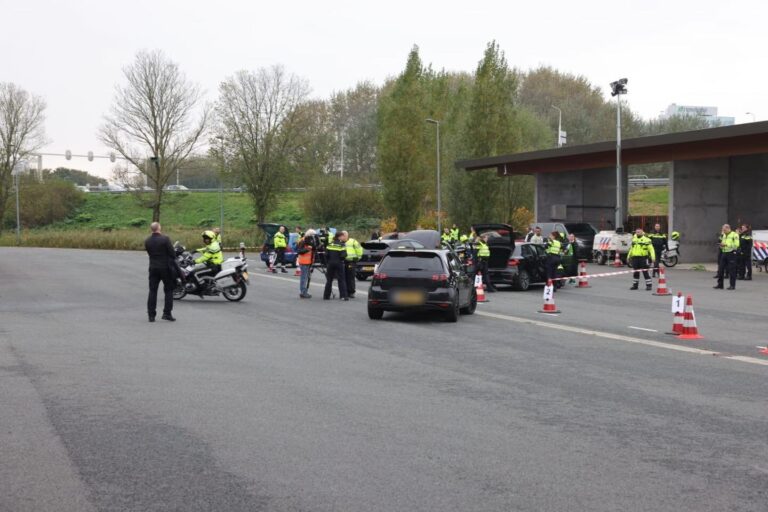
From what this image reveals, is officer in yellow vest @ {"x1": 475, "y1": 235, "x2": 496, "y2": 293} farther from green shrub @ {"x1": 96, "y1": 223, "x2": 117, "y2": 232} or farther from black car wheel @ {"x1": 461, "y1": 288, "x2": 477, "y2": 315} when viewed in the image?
green shrub @ {"x1": 96, "y1": 223, "x2": 117, "y2": 232}

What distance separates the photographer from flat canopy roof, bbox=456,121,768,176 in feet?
115

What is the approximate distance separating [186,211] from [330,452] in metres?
88.5

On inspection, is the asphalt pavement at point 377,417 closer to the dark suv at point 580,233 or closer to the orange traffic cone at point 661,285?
the orange traffic cone at point 661,285

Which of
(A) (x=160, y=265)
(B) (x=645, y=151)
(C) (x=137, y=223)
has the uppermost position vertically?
(B) (x=645, y=151)

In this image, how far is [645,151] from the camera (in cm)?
4175

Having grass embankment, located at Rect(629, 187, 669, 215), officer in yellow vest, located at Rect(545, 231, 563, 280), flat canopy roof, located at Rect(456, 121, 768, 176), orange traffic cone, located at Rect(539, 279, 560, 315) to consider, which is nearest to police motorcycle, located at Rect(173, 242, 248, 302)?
orange traffic cone, located at Rect(539, 279, 560, 315)

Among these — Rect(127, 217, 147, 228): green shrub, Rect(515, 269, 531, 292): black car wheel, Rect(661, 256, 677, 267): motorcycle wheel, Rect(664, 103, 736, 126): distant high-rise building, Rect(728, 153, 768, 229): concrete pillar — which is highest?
Rect(664, 103, 736, 126): distant high-rise building

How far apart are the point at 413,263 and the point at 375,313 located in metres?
1.24

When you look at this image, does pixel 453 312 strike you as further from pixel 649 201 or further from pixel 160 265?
pixel 649 201

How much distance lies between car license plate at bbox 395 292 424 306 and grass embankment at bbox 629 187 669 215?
199 feet

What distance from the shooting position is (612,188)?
171ft

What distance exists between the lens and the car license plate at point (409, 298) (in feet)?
53.0

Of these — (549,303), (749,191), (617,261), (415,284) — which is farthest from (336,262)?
(749,191)

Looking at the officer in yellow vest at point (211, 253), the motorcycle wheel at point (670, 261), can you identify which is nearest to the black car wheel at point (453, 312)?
the officer in yellow vest at point (211, 253)
